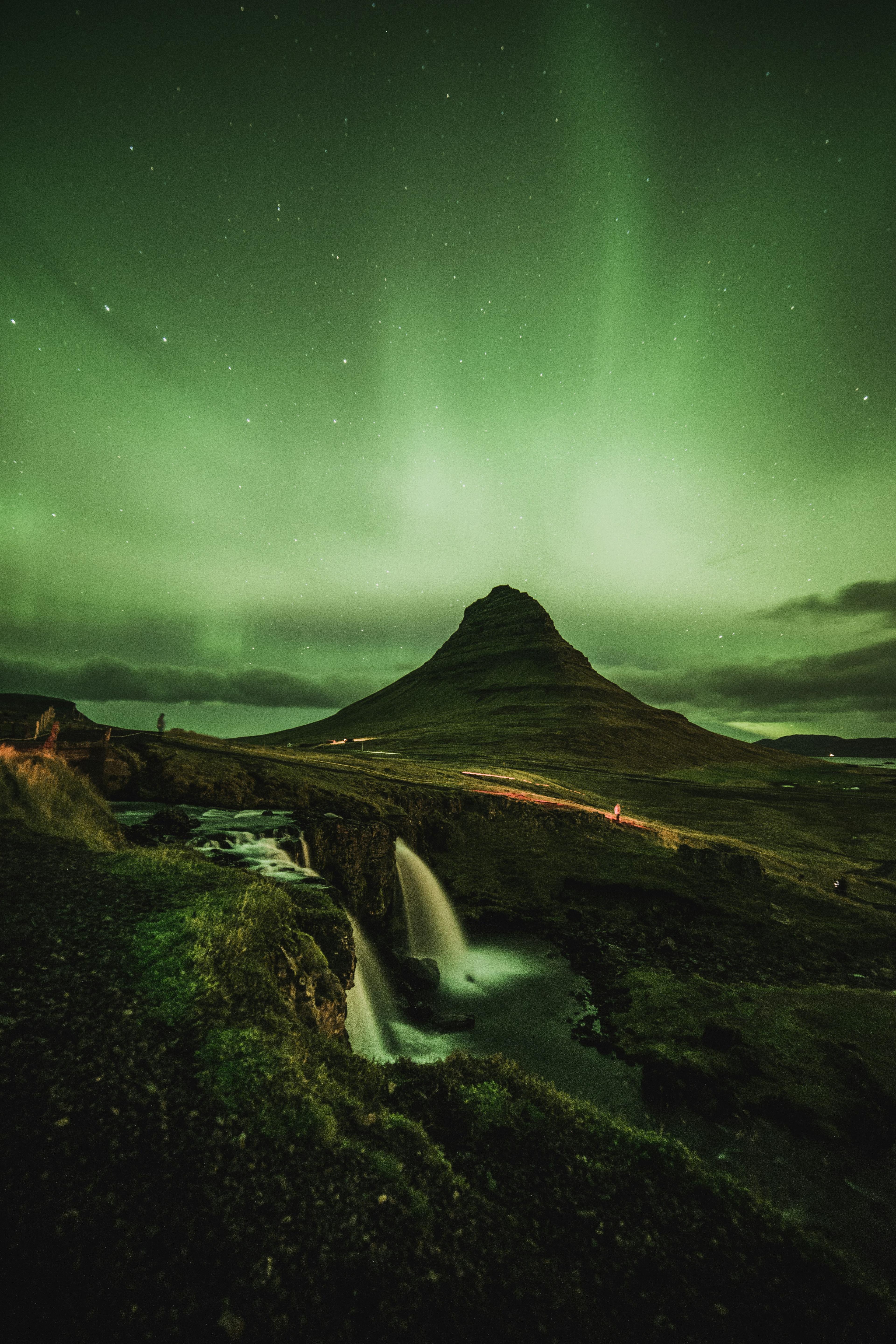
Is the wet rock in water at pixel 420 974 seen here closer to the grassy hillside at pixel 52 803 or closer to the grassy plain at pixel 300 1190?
the grassy plain at pixel 300 1190

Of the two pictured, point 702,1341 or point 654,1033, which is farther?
point 654,1033

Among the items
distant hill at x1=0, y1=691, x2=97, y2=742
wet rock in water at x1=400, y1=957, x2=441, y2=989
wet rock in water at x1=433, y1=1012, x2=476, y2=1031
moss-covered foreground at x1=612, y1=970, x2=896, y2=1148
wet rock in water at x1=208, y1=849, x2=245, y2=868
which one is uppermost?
distant hill at x1=0, y1=691, x2=97, y2=742

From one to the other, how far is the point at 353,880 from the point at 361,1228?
16836 mm

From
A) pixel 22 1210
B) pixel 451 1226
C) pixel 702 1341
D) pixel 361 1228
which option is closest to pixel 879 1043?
pixel 702 1341

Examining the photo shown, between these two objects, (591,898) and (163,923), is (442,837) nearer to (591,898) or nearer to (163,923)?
(591,898)

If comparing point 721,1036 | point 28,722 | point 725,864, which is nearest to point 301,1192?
point 721,1036

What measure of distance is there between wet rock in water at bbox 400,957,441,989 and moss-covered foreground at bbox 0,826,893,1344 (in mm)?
9877

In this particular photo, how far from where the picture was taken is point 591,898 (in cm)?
2770

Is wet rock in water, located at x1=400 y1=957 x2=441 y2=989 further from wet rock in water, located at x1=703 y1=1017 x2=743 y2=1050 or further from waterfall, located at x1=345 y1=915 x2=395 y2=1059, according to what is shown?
wet rock in water, located at x1=703 y1=1017 x2=743 y2=1050

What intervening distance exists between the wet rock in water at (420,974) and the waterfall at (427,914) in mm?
1876

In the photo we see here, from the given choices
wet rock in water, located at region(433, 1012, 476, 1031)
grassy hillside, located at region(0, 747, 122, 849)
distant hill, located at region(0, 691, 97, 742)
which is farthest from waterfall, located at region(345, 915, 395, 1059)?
distant hill, located at region(0, 691, 97, 742)

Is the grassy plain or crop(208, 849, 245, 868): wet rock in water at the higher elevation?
crop(208, 849, 245, 868): wet rock in water

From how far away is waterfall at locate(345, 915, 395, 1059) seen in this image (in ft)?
46.8

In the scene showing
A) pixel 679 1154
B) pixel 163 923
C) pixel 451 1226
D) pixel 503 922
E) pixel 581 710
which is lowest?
pixel 503 922
